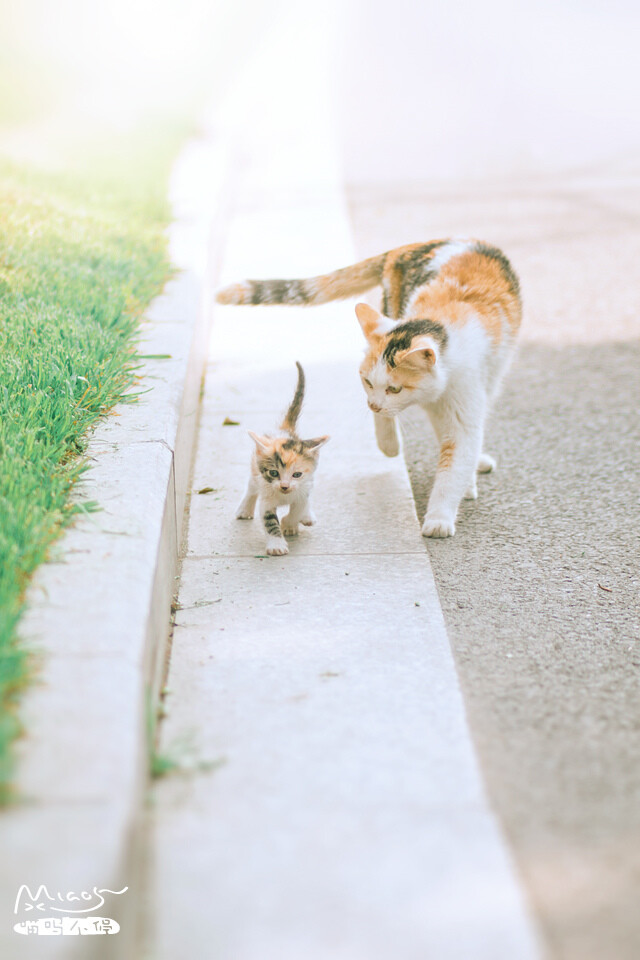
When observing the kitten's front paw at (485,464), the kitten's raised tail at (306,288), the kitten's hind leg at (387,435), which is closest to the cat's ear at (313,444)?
the kitten's hind leg at (387,435)

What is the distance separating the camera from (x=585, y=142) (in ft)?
43.8

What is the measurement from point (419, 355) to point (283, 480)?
29.6 inches

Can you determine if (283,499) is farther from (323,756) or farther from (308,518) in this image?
(323,756)

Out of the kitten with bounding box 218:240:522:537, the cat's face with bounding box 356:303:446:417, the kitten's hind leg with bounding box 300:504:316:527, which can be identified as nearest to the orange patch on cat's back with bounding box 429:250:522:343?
A: the kitten with bounding box 218:240:522:537

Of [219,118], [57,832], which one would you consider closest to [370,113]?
[219,118]

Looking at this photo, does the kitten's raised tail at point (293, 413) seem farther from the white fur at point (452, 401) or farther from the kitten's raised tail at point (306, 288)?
the kitten's raised tail at point (306, 288)

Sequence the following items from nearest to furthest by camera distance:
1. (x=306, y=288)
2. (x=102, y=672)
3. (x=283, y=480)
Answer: (x=102, y=672), (x=283, y=480), (x=306, y=288)

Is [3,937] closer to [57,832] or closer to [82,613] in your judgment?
[57,832]

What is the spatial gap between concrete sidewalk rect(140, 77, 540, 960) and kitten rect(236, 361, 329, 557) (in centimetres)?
8

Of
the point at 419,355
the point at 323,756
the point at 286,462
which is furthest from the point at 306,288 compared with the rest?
the point at 323,756

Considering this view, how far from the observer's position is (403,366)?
4.33 m

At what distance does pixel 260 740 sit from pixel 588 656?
46.6 inches

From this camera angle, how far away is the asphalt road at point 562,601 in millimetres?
2480

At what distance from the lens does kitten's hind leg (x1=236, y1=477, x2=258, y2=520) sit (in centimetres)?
454
